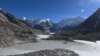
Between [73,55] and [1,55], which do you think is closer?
[1,55]

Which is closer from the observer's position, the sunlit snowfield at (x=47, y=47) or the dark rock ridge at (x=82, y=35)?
the sunlit snowfield at (x=47, y=47)

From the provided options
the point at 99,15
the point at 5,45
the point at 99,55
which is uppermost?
the point at 99,15

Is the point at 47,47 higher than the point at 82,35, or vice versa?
the point at 82,35

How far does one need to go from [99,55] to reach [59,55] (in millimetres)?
8069

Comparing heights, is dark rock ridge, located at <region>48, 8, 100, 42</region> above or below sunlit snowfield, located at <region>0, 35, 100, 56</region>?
above

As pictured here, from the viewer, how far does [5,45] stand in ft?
157

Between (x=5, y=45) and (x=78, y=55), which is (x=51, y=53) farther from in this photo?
(x=5, y=45)

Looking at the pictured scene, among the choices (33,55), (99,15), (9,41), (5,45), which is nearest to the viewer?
(33,55)

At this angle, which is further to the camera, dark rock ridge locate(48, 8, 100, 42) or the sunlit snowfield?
dark rock ridge locate(48, 8, 100, 42)

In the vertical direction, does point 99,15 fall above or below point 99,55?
above

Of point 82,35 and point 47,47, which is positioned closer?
point 47,47

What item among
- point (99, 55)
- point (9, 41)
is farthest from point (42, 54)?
point (9, 41)

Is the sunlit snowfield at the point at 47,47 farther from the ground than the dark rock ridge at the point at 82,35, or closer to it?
closer to it

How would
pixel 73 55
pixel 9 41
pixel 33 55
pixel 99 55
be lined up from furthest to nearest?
pixel 9 41
pixel 99 55
pixel 73 55
pixel 33 55
